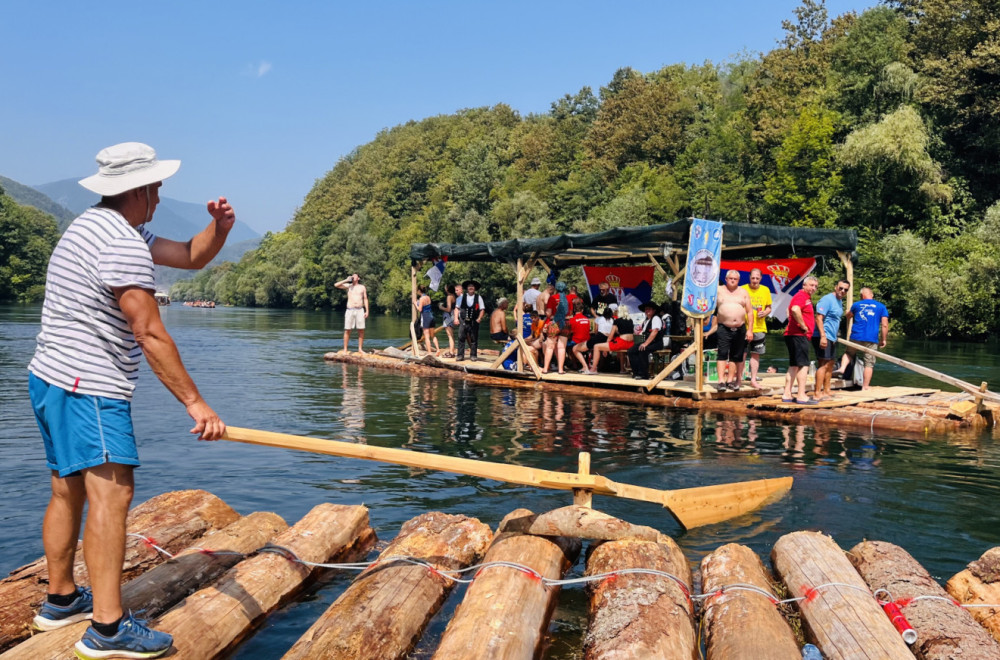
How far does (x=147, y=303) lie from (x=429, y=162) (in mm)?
99990

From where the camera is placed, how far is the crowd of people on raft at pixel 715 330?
1314 cm

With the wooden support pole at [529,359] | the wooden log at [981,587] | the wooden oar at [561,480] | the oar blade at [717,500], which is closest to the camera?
the wooden log at [981,587]

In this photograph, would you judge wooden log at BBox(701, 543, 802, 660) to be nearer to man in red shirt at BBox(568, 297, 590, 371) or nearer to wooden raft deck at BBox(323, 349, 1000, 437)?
wooden raft deck at BBox(323, 349, 1000, 437)

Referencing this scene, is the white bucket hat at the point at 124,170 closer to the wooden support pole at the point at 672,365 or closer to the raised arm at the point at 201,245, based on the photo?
the raised arm at the point at 201,245

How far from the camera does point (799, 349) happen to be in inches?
512

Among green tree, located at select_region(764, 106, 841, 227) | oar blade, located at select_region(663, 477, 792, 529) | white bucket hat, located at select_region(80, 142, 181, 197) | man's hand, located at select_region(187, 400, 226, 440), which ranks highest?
green tree, located at select_region(764, 106, 841, 227)

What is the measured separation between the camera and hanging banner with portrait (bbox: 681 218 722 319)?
44.2 feet

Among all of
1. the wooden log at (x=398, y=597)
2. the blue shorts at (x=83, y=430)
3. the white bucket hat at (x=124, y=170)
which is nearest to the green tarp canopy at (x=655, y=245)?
the wooden log at (x=398, y=597)

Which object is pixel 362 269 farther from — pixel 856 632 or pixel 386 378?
pixel 856 632

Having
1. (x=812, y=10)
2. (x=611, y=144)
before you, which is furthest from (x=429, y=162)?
(x=812, y=10)

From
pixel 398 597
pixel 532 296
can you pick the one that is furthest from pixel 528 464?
pixel 532 296

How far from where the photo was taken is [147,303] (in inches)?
144

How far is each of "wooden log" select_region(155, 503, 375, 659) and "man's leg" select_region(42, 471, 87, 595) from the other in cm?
51

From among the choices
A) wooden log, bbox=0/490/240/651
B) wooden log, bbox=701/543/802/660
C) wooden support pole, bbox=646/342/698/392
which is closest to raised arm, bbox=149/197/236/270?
wooden log, bbox=0/490/240/651
